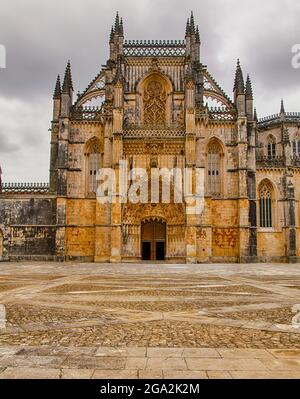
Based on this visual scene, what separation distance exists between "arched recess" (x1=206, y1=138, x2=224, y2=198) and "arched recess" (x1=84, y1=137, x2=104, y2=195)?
32.9 ft

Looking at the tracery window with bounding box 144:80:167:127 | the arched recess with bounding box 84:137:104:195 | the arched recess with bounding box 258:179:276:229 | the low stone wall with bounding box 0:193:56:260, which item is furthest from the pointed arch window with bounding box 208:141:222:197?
the low stone wall with bounding box 0:193:56:260

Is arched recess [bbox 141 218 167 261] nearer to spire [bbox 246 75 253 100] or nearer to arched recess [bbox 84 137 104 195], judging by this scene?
arched recess [bbox 84 137 104 195]

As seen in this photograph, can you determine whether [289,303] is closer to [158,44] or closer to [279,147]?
[158,44]

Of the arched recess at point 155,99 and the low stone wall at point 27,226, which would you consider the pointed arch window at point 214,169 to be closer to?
the arched recess at point 155,99

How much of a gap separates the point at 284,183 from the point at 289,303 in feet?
100

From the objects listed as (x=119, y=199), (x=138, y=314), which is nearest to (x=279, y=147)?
(x=119, y=199)

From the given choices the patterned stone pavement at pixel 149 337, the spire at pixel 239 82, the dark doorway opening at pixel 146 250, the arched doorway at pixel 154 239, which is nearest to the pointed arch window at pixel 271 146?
the spire at pixel 239 82

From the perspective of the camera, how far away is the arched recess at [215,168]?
37250mm

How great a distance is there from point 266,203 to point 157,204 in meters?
11.0

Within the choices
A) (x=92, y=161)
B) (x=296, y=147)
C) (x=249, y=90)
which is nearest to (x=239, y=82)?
(x=249, y=90)

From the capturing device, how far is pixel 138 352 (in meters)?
4.96

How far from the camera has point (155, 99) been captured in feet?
131

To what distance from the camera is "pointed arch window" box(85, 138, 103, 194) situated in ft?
122
